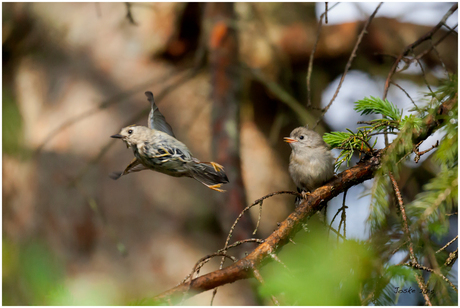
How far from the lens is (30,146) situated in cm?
204

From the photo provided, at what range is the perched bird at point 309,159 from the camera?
1.10 meters

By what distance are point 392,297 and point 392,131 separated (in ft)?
1.26

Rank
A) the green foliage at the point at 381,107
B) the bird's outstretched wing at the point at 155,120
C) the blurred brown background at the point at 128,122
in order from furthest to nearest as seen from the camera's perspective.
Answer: the blurred brown background at the point at 128,122
the green foliage at the point at 381,107
the bird's outstretched wing at the point at 155,120

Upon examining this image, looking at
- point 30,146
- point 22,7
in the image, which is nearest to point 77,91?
point 30,146

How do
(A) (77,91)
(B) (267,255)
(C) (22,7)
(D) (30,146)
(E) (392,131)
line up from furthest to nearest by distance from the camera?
(C) (22,7), (D) (30,146), (A) (77,91), (E) (392,131), (B) (267,255)

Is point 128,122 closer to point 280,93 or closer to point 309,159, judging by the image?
point 280,93

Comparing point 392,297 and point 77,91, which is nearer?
point 392,297

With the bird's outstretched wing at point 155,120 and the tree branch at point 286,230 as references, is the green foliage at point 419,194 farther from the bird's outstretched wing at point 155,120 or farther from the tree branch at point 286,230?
the bird's outstretched wing at point 155,120

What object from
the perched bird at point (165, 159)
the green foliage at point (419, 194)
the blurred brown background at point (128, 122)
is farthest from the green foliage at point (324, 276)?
the blurred brown background at point (128, 122)

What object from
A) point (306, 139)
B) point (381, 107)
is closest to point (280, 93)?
point (306, 139)

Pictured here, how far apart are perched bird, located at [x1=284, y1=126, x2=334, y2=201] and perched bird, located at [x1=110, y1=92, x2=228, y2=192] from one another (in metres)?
0.55

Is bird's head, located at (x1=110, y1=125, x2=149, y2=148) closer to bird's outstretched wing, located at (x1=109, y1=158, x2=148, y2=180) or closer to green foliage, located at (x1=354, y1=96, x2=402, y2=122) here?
bird's outstretched wing, located at (x1=109, y1=158, x2=148, y2=180)

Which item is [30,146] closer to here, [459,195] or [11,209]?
[11,209]

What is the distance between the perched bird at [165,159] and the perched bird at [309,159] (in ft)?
1.79
